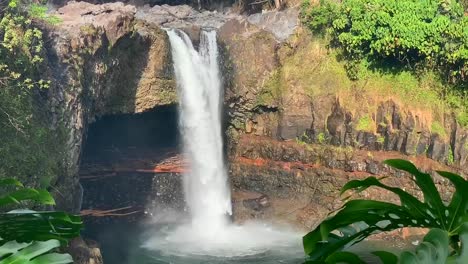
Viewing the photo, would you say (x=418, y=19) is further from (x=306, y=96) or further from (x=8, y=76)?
(x=8, y=76)

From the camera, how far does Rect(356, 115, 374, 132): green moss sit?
58.4 ft

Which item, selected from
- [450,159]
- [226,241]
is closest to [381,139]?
[450,159]

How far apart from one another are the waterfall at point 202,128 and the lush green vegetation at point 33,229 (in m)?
15.7

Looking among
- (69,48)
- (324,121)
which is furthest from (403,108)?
(69,48)

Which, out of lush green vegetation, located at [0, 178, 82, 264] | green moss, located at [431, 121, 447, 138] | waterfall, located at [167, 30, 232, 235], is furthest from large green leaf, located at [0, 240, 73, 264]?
green moss, located at [431, 121, 447, 138]

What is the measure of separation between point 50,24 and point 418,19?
10.9 m

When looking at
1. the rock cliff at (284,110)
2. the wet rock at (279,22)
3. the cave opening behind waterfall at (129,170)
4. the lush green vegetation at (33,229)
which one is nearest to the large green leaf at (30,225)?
the lush green vegetation at (33,229)

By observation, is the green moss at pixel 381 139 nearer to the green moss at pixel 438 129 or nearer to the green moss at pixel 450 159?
the green moss at pixel 438 129

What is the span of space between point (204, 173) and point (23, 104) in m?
8.90

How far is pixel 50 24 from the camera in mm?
13508

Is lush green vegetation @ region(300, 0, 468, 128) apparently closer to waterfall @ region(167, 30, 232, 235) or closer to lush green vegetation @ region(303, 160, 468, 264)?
waterfall @ region(167, 30, 232, 235)

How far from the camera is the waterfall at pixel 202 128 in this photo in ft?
59.6

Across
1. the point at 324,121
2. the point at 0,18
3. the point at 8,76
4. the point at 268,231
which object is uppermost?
the point at 0,18

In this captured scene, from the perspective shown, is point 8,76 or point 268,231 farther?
point 268,231
